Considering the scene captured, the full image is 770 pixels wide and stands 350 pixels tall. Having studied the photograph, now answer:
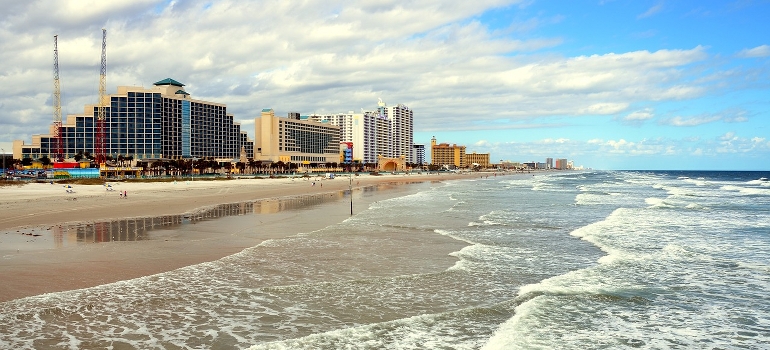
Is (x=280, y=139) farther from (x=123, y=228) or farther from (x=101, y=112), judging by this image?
(x=123, y=228)

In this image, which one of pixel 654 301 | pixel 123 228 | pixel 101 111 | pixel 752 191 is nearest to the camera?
pixel 654 301

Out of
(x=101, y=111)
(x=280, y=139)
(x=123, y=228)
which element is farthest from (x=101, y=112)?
(x=123, y=228)

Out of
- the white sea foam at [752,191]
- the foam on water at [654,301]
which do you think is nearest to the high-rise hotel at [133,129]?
the white sea foam at [752,191]

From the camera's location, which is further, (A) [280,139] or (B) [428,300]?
(A) [280,139]

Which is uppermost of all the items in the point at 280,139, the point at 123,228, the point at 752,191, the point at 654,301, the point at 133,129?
the point at 133,129

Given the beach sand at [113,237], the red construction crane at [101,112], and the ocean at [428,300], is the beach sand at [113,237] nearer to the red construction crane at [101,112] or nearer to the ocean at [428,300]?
the ocean at [428,300]

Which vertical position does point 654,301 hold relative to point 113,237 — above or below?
below

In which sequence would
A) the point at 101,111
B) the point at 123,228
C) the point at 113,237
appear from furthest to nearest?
1. the point at 101,111
2. the point at 123,228
3. the point at 113,237

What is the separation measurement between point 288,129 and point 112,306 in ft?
591

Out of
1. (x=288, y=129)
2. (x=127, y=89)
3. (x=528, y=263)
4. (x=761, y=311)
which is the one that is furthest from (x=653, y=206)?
(x=288, y=129)

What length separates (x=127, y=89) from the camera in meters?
145

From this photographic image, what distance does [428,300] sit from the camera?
35.6ft

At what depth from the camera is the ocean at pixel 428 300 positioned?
845 centimetres

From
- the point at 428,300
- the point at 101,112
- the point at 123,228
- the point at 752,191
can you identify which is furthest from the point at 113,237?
the point at 101,112
